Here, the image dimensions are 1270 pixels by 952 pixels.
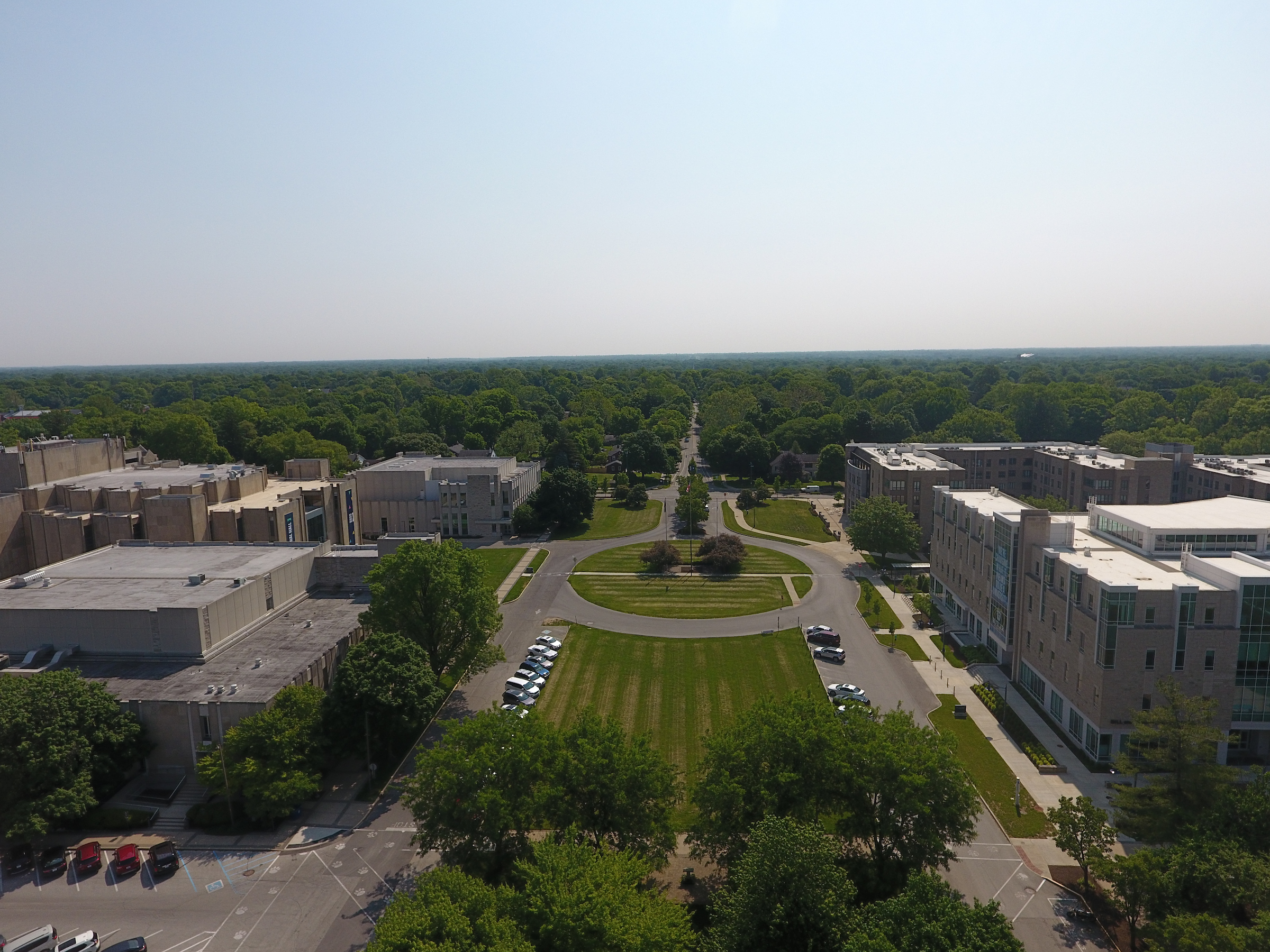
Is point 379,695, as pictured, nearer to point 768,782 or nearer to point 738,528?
point 768,782

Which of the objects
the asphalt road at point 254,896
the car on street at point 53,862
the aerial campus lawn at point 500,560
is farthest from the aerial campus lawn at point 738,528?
the car on street at point 53,862

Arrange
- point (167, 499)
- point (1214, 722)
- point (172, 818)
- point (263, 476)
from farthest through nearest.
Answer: point (263, 476), point (167, 499), point (1214, 722), point (172, 818)

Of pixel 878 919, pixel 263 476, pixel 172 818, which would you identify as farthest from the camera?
pixel 263 476

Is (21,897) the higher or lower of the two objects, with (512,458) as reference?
lower

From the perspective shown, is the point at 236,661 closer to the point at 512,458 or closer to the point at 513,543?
the point at 513,543

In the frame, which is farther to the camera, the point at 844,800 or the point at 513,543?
the point at 513,543

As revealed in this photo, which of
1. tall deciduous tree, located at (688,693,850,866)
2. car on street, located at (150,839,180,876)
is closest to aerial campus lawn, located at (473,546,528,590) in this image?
car on street, located at (150,839,180,876)

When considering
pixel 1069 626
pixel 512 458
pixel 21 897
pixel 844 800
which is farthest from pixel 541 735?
pixel 512 458
